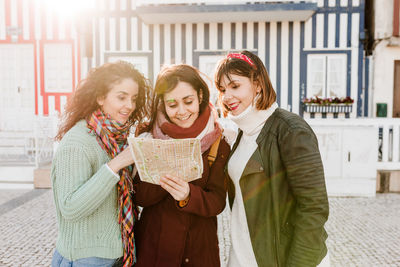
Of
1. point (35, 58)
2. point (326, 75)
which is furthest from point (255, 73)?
point (35, 58)

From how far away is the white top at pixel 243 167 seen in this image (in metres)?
1.65

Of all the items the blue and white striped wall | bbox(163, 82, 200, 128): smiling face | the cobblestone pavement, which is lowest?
the cobblestone pavement

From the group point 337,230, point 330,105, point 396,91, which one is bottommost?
point 337,230

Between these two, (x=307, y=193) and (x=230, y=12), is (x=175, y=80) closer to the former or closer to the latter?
(x=307, y=193)

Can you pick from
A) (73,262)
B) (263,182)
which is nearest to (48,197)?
(73,262)

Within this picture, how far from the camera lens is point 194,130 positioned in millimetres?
1820

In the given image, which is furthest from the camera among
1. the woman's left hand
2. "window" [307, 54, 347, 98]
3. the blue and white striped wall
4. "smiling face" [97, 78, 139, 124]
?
"window" [307, 54, 347, 98]

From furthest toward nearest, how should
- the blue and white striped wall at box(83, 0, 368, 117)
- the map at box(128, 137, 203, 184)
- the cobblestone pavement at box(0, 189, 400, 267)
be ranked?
the blue and white striped wall at box(83, 0, 368, 117) → the cobblestone pavement at box(0, 189, 400, 267) → the map at box(128, 137, 203, 184)

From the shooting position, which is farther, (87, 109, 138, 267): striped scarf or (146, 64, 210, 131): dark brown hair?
(146, 64, 210, 131): dark brown hair

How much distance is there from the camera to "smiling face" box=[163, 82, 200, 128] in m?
1.79

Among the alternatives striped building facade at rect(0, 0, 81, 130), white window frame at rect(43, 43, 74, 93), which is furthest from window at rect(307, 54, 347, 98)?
white window frame at rect(43, 43, 74, 93)

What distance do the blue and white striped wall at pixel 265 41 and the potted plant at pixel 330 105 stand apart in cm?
32

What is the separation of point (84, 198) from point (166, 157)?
0.43 meters

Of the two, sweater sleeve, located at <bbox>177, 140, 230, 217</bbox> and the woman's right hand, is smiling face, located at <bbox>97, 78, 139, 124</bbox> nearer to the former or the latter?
the woman's right hand
